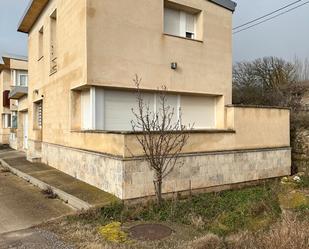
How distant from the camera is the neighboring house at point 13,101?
22297mm

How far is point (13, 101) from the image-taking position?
27234 mm

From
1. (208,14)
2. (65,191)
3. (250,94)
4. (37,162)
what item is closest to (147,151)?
(65,191)

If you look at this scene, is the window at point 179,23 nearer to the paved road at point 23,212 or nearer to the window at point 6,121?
the paved road at point 23,212

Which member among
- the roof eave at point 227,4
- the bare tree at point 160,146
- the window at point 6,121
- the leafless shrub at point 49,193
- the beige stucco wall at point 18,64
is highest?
the beige stucco wall at point 18,64

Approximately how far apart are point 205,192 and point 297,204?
2755mm

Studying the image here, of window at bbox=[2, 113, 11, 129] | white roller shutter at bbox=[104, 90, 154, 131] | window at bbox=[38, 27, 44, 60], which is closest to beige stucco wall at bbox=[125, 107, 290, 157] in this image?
white roller shutter at bbox=[104, 90, 154, 131]

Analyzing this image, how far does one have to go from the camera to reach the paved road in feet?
19.0

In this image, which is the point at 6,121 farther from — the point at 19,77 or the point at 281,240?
the point at 281,240

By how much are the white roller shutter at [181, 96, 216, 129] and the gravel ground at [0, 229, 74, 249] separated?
23.3 ft

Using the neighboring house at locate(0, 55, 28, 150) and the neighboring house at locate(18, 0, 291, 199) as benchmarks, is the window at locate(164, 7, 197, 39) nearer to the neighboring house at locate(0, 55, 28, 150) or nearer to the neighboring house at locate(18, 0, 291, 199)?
the neighboring house at locate(18, 0, 291, 199)

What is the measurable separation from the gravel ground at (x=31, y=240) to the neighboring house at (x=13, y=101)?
54.9 feet

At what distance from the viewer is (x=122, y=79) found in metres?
10.2

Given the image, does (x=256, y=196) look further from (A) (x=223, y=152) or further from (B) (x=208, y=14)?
(B) (x=208, y=14)

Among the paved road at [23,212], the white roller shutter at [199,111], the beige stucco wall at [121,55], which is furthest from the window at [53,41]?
the white roller shutter at [199,111]
